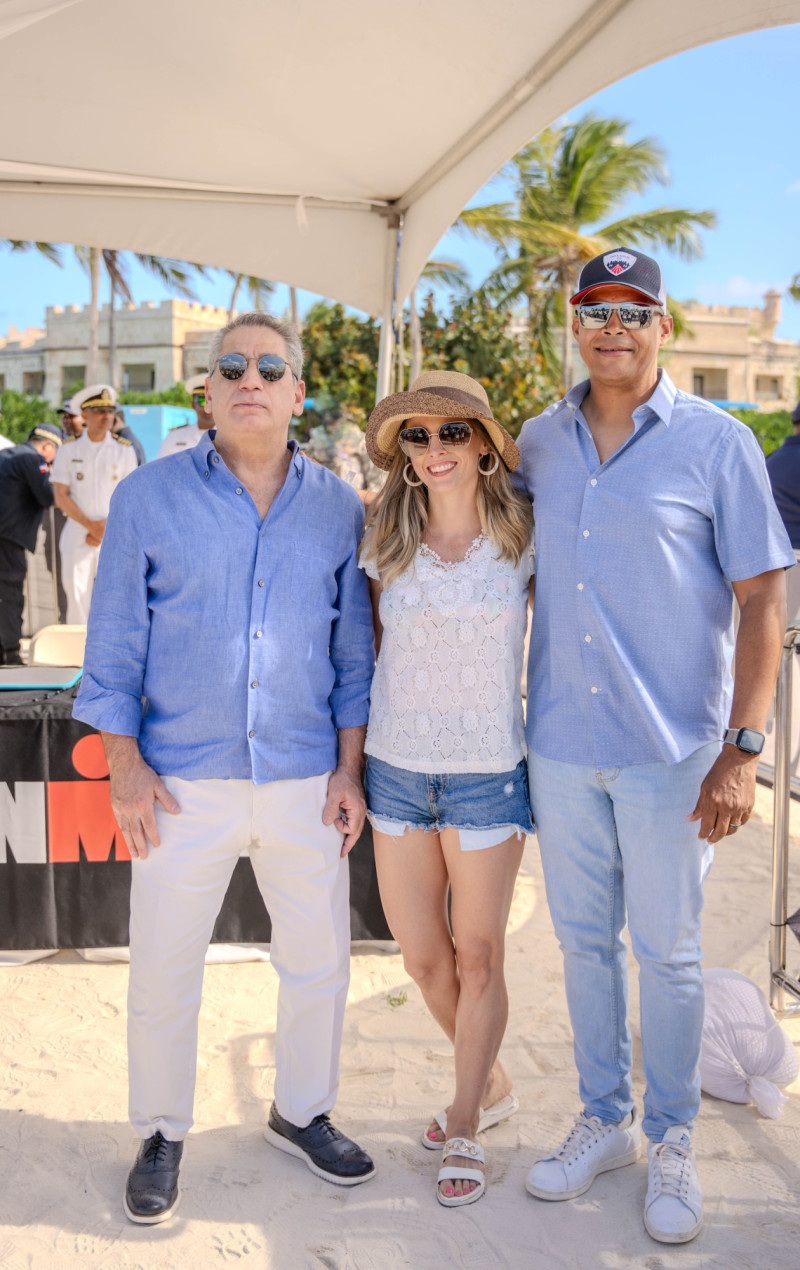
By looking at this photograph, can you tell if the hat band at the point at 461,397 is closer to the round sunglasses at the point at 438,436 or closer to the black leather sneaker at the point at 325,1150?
the round sunglasses at the point at 438,436

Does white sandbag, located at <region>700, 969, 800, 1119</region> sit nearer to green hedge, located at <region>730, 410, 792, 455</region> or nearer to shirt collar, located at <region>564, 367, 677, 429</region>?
shirt collar, located at <region>564, 367, 677, 429</region>

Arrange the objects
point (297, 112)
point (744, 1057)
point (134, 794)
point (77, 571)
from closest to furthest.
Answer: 1. point (134, 794)
2. point (744, 1057)
3. point (297, 112)
4. point (77, 571)

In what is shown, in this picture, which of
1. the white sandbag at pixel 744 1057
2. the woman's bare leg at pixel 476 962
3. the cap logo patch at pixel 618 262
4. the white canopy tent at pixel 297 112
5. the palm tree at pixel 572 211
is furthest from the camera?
the palm tree at pixel 572 211

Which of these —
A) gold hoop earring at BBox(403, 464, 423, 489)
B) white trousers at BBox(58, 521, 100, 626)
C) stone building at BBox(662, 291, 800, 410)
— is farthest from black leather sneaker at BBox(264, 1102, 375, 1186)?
stone building at BBox(662, 291, 800, 410)

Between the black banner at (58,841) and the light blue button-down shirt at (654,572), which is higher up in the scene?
the light blue button-down shirt at (654,572)

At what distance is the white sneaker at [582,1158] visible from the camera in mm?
2256

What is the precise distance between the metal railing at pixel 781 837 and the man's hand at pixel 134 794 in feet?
5.64

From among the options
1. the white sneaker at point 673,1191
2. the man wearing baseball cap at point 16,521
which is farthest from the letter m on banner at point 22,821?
the man wearing baseball cap at point 16,521

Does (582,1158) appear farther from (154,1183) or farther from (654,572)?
(654,572)

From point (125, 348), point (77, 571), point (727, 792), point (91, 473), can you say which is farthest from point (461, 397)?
point (125, 348)

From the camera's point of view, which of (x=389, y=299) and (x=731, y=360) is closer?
(x=389, y=299)

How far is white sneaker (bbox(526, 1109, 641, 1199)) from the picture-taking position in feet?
7.40

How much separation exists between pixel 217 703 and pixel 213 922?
55 centimetres

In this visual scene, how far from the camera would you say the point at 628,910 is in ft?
7.30
